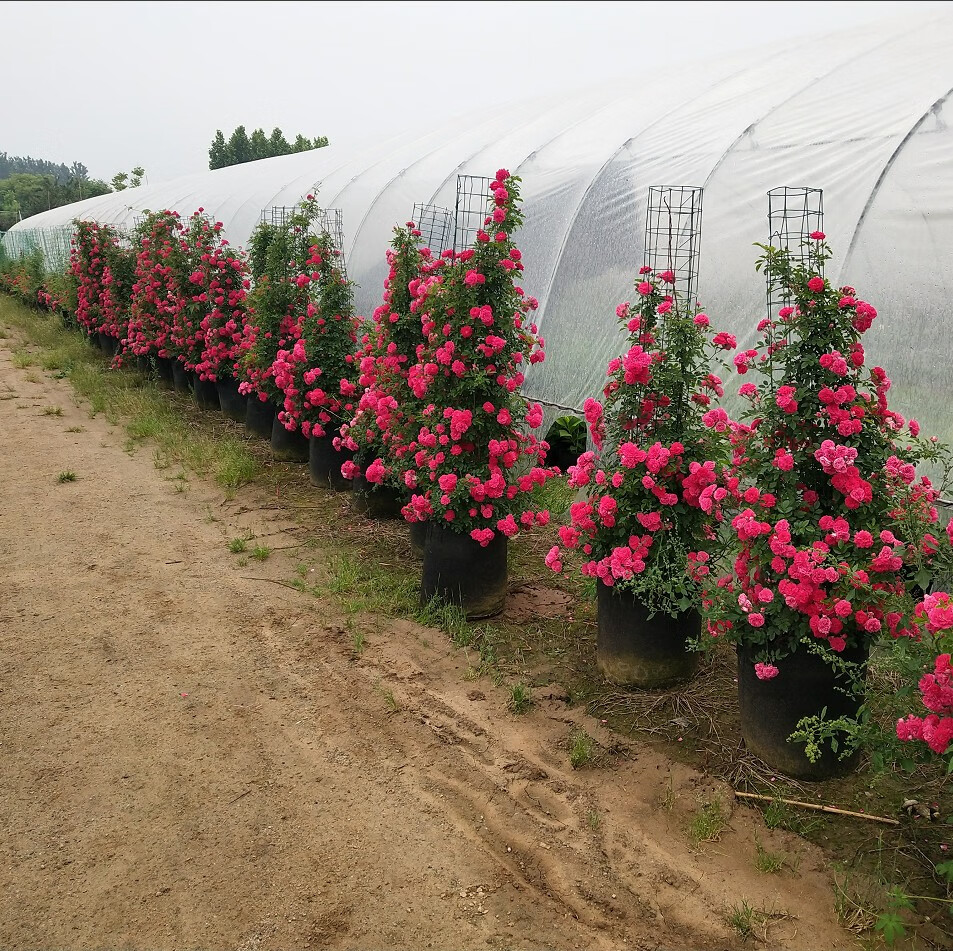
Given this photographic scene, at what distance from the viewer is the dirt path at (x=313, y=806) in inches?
88.9

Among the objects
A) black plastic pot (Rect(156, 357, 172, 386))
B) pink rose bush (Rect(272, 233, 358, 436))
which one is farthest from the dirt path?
black plastic pot (Rect(156, 357, 172, 386))

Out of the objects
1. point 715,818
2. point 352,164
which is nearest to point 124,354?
point 352,164

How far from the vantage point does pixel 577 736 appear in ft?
10.1

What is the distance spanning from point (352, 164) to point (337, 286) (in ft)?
16.2

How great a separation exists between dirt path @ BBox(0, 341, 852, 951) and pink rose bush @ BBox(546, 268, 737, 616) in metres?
0.65

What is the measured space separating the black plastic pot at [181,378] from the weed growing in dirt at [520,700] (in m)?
7.43

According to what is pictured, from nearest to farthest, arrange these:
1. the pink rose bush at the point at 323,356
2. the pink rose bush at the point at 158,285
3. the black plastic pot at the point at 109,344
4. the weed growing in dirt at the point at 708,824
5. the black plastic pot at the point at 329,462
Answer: the weed growing in dirt at the point at 708,824
the pink rose bush at the point at 323,356
the black plastic pot at the point at 329,462
the pink rose bush at the point at 158,285
the black plastic pot at the point at 109,344

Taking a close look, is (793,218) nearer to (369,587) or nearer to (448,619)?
(448,619)

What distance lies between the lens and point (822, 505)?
2.74m

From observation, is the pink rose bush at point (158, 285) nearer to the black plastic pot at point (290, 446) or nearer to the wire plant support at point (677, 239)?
the black plastic pot at point (290, 446)

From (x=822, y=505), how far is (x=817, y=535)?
0.18 m

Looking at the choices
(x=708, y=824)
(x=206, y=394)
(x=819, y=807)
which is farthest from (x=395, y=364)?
(x=206, y=394)

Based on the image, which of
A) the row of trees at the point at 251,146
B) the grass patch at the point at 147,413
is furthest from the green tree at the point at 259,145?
the grass patch at the point at 147,413

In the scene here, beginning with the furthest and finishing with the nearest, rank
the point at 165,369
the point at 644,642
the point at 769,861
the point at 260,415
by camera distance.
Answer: the point at 165,369 → the point at 260,415 → the point at 644,642 → the point at 769,861
